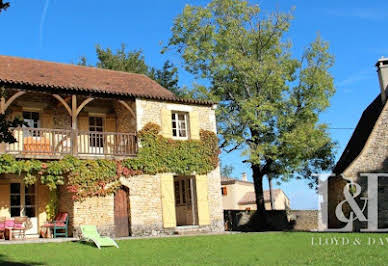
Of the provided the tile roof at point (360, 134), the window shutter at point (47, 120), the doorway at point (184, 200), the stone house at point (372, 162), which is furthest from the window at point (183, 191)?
the tile roof at point (360, 134)

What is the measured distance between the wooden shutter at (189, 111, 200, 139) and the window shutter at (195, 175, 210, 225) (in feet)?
5.60

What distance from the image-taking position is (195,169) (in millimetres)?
19609

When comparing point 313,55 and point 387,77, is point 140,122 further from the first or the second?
point 387,77

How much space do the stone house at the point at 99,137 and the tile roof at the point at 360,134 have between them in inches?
273

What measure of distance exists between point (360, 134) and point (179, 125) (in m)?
9.83

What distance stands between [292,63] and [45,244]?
49.9 feet

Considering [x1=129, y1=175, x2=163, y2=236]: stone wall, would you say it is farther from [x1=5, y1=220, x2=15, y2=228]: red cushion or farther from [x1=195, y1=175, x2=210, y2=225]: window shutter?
[x1=5, y1=220, x2=15, y2=228]: red cushion

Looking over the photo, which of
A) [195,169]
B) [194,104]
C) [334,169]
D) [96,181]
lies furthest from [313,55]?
[96,181]

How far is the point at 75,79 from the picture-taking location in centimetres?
1991

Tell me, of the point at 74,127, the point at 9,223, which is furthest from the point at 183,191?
the point at 9,223

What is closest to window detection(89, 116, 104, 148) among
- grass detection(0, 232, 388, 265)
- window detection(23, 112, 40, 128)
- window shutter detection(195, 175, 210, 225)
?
window detection(23, 112, 40, 128)

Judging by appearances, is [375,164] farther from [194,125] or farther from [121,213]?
[121,213]

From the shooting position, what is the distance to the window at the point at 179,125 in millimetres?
20000

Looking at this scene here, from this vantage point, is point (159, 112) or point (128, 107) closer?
point (128, 107)
